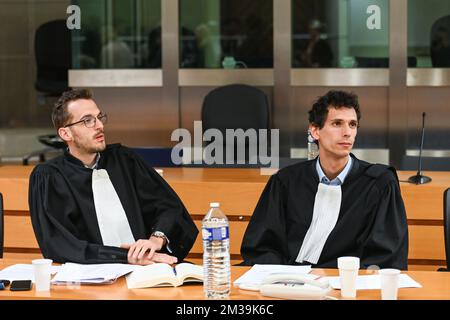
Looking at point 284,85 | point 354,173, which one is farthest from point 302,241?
point 284,85

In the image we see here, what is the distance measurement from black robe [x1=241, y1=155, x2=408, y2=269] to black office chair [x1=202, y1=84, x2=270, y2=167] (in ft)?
10.1

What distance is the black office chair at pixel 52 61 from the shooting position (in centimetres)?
893

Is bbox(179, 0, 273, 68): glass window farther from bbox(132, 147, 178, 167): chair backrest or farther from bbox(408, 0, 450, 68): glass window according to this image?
bbox(132, 147, 178, 167): chair backrest

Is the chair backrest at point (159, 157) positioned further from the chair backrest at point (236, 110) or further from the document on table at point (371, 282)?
the document on table at point (371, 282)

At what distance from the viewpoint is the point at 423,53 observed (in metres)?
8.22

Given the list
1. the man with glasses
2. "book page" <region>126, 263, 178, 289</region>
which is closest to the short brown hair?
the man with glasses

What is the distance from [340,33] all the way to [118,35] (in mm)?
2075

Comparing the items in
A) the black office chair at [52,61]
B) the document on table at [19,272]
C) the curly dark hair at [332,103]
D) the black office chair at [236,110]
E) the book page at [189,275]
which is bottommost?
the document on table at [19,272]

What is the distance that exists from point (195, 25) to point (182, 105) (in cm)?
90

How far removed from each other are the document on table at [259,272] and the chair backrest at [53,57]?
5.66 meters

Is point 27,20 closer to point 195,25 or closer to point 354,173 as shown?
point 195,25

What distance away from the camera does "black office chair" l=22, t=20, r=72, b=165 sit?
352 inches

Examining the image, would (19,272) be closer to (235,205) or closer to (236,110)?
(235,205)

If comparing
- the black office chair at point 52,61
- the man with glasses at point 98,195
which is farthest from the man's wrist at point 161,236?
the black office chair at point 52,61
